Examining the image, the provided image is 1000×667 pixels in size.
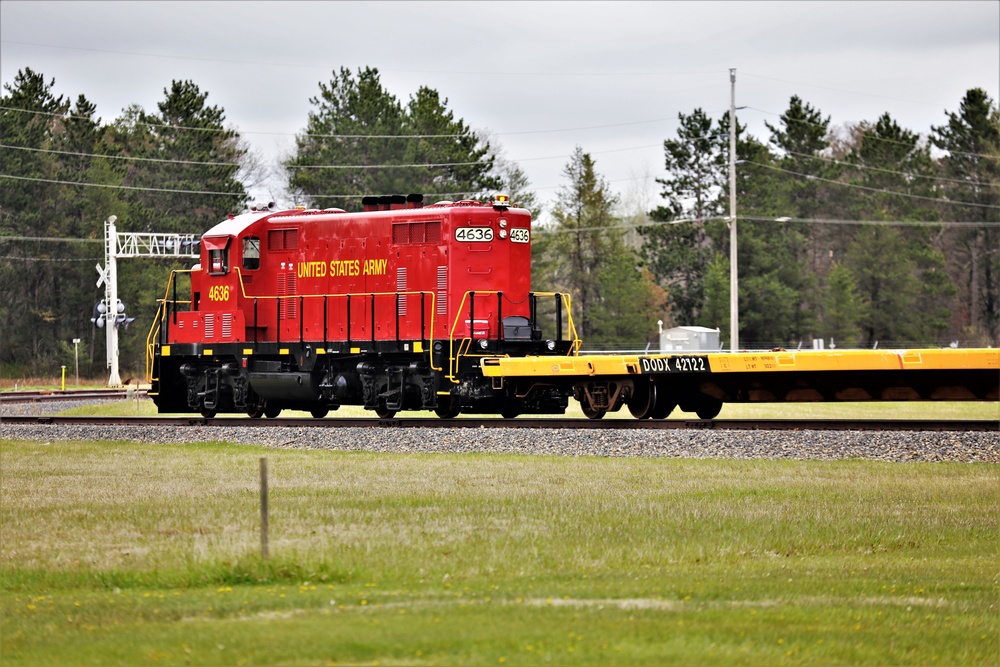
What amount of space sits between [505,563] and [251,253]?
1588 centimetres

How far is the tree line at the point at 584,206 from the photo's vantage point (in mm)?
58781

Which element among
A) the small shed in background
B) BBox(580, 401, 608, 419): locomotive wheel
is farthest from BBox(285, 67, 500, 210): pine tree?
BBox(580, 401, 608, 419): locomotive wheel

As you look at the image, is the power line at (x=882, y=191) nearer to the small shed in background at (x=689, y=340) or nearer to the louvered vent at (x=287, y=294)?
the small shed in background at (x=689, y=340)

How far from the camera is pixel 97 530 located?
38.0 feet

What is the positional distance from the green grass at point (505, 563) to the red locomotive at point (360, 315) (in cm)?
541

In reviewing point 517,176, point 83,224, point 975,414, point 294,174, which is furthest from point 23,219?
point 975,414

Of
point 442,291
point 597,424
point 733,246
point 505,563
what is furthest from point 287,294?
point 733,246

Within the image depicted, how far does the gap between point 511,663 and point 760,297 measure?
182ft

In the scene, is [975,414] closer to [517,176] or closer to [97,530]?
[97,530]

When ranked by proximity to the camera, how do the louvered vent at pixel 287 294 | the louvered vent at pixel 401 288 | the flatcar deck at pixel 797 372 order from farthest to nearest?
the louvered vent at pixel 287 294, the louvered vent at pixel 401 288, the flatcar deck at pixel 797 372

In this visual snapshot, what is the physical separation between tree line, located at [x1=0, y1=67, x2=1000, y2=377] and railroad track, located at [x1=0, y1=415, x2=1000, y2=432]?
115 feet

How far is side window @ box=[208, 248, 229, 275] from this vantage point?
24484 mm

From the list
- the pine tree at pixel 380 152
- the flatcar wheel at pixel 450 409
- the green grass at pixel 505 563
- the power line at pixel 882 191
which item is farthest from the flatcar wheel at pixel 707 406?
the power line at pixel 882 191

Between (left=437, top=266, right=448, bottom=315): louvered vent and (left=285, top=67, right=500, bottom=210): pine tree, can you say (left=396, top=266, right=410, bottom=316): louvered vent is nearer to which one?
(left=437, top=266, right=448, bottom=315): louvered vent
